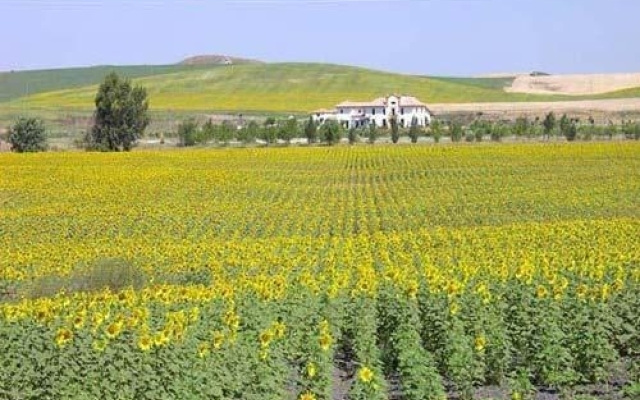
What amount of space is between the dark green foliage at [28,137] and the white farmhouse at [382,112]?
6193cm

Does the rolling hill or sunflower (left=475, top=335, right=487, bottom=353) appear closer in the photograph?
sunflower (left=475, top=335, right=487, bottom=353)

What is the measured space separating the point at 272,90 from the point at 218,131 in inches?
2703

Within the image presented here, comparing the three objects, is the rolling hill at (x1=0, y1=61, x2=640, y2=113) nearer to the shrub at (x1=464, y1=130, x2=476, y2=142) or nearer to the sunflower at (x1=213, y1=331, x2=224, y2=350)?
the shrub at (x1=464, y1=130, x2=476, y2=142)

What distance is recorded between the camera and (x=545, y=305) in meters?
13.9

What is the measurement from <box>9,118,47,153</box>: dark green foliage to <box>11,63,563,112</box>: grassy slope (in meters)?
63.8

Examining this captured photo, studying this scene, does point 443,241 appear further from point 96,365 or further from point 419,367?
point 96,365

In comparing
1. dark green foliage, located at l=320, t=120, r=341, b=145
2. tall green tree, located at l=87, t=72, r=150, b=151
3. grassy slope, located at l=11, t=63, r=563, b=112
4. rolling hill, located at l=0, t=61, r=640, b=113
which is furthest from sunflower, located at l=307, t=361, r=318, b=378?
grassy slope, located at l=11, t=63, r=563, b=112

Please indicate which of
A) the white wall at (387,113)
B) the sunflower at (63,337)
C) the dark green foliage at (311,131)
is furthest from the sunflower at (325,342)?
the white wall at (387,113)

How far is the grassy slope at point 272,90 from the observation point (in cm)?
16412

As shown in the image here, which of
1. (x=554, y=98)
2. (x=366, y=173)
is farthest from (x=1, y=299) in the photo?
(x=554, y=98)

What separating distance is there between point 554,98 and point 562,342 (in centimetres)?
17389

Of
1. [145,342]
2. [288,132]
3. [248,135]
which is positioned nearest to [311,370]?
[145,342]

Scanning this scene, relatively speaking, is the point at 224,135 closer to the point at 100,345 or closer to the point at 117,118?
the point at 117,118

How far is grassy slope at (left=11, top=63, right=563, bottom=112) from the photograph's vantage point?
164125mm
